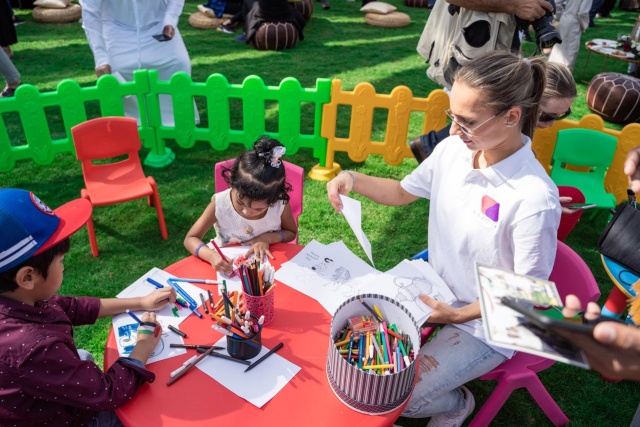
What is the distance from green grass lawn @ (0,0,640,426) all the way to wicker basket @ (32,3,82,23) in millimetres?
163

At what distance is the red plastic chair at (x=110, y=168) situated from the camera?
3809 millimetres

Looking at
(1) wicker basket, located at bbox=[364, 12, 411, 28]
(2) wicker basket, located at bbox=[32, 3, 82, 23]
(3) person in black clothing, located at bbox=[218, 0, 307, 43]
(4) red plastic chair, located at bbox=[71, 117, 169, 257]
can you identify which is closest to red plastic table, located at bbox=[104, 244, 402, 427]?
(4) red plastic chair, located at bbox=[71, 117, 169, 257]

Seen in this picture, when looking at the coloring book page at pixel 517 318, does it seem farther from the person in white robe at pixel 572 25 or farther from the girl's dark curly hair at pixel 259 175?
the person in white robe at pixel 572 25

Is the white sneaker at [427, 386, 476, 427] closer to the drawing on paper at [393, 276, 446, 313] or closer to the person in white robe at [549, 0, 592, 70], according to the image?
the drawing on paper at [393, 276, 446, 313]

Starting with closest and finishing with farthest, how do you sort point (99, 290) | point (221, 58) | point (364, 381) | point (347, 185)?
point (364, 381) < point (347, 185) < point (99, 290) < point (221, 58)

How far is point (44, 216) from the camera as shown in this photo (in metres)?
1.72

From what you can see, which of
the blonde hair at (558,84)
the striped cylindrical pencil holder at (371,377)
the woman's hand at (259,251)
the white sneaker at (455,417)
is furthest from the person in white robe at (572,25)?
the striped cylindrical pencil holder at (371,377)

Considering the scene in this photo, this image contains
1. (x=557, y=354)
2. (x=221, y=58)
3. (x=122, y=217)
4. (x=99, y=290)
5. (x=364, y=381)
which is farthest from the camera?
(x=221, y=58)

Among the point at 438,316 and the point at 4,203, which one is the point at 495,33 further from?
the point at 4,203

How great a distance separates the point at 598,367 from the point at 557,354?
254 millimetres

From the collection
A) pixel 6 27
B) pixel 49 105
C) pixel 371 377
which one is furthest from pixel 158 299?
pixel 6 27

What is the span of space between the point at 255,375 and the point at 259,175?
117 cm

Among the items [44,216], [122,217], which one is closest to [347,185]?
[44,216]

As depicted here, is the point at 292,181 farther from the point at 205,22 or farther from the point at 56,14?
the point at 56,14
